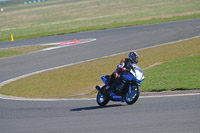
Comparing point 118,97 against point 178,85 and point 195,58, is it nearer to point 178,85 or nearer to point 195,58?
point 178,85

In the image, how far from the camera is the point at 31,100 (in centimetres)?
1209

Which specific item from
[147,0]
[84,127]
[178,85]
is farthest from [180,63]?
[147,0]

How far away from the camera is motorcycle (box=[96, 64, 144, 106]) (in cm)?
947

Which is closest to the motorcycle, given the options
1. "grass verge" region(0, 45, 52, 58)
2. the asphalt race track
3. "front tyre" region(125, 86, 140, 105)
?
"front tyre" region(125, 86, 140, 105)

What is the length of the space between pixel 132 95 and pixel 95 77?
248 inches

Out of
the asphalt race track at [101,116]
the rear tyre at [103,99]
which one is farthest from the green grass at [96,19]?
the rear tyre at [103,99]

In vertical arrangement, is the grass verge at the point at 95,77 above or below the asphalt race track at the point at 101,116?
above

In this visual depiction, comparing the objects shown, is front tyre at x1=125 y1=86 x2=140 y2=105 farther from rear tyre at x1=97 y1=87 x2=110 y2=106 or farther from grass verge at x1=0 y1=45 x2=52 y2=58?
grass verge at x1=0 y1=45 x2=52 y2=58

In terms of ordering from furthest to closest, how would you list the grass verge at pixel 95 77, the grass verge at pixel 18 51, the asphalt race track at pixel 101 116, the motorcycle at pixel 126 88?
1. the grass verge at pixel 18 51
2. the grass verge at pixel 95 77
3. the motorcycle at pixel 126 88
4. the asphalt race track at pixel 101 116

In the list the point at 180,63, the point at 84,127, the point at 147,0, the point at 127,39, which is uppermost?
the point at 147,0

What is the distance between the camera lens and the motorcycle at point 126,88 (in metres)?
9.47

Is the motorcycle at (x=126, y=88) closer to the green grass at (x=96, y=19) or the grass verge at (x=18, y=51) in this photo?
the grass verge at (x=18, y=51)

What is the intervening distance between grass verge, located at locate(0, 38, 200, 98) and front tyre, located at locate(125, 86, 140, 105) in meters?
2.10

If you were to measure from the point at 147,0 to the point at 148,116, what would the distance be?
83396 millimetres
